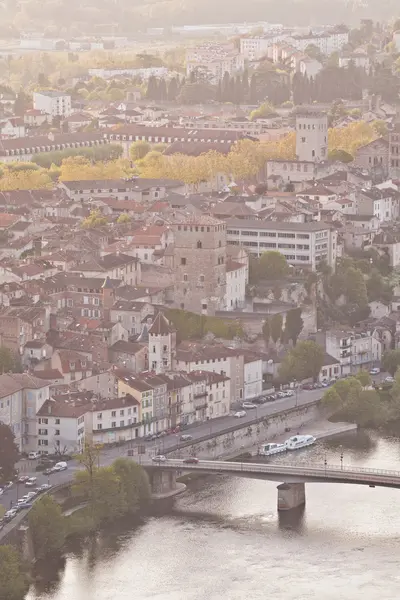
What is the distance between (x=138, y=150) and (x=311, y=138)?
674 cm

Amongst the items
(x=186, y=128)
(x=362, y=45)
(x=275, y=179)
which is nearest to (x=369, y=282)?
(x=275, y=179)

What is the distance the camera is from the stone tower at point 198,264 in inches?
1724

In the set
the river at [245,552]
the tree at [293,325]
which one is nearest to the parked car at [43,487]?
the river at [245,552]

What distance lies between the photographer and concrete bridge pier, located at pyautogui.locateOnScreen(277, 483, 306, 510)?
114 feet

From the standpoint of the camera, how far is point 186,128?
67.9m

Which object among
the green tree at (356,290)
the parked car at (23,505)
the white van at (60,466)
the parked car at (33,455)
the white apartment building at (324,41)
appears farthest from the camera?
the white apartment building at (324,41)

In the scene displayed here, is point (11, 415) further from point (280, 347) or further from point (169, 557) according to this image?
point (280, 347)

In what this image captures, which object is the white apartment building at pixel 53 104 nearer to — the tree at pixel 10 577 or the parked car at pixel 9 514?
the parked car at pixel 9 514

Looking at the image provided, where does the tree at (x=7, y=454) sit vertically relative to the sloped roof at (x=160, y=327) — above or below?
below

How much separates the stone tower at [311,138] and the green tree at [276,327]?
15.5 metres

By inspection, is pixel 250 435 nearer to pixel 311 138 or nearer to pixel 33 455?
pixel 33 455

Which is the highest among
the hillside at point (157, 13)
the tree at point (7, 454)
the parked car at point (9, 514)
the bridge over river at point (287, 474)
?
the tree at point (7, 454)

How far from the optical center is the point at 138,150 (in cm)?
6469

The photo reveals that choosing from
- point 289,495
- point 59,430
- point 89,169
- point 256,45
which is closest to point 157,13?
point 256,45
